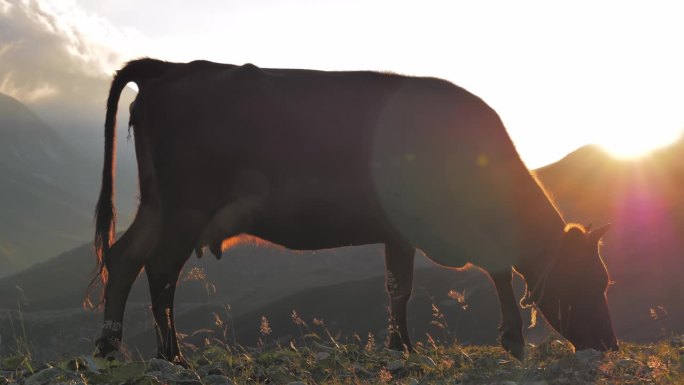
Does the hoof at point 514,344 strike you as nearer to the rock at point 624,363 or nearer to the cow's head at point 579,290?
the cow's head at point 579,290

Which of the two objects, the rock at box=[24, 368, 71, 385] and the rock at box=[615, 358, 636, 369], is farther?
the rock at box=[615, 358, 636, 369]

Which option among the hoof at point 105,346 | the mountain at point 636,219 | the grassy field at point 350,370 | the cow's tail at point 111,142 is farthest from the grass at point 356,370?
the mountain at point 636,219

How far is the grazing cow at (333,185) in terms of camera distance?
827cm

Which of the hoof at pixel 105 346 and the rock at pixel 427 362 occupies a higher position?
the hoof at pixel 105 346

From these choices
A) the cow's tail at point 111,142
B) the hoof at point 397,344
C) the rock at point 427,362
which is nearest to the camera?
the rock at point 427,362

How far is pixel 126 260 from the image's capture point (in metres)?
8.18

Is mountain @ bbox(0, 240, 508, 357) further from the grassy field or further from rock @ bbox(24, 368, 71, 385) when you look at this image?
rock @ bbox(24, 368, 71, 385)

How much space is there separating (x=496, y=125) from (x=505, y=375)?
486cm

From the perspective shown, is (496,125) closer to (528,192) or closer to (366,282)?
(528,192)

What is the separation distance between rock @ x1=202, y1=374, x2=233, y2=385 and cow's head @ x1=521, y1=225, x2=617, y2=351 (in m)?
4.83

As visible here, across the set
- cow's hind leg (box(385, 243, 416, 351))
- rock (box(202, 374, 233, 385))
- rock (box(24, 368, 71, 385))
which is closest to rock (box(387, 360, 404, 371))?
rock (box(202, 374, 233, 385))

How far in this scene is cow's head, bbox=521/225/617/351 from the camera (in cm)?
872

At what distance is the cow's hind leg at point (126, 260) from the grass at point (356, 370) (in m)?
1.21

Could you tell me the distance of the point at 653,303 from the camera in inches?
2314
